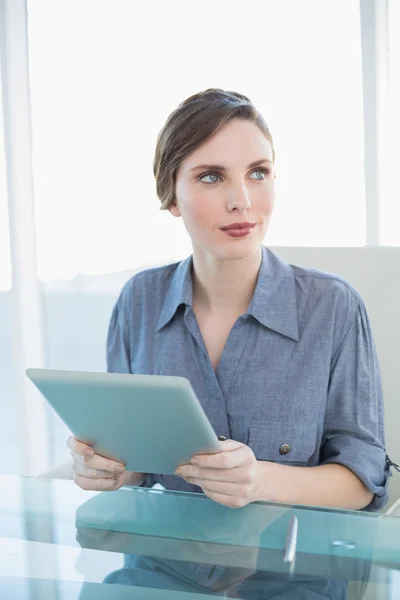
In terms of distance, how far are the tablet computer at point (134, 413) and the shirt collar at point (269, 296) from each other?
16.0 inches

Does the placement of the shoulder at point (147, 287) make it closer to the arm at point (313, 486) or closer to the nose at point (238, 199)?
the nose at point (238, 199)

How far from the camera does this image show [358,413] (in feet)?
4.90

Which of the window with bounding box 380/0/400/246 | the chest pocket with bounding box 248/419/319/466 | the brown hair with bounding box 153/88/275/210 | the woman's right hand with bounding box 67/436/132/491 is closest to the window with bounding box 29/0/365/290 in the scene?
the window with bounding box 380/0/400/246

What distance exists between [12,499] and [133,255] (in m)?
1.88

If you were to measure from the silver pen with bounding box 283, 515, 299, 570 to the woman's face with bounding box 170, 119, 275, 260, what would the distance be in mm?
523

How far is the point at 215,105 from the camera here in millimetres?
1511

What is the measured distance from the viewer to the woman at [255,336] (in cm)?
147

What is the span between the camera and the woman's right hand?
131 centimetres

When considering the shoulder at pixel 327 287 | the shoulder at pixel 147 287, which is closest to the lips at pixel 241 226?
the shoulder at pixel 327 287

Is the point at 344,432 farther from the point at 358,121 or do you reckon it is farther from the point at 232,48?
the point at 232,48

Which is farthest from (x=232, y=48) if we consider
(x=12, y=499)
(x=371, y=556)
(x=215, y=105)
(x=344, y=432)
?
(x=371, y=556)

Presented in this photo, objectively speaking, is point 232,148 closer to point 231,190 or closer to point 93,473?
point 231,190

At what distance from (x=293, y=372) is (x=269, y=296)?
153 mm

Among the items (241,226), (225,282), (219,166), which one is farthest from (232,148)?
(225,282)
